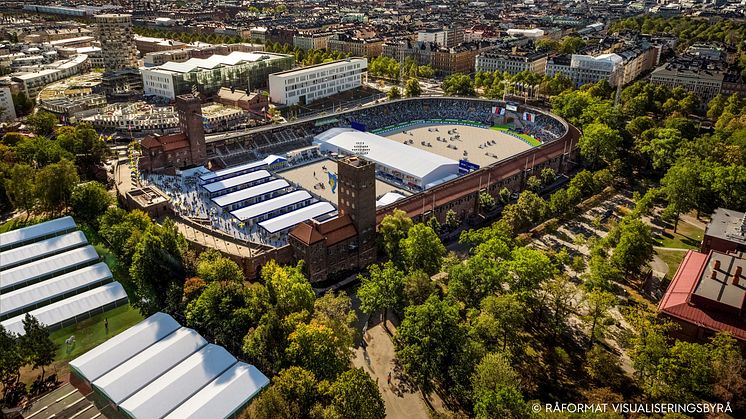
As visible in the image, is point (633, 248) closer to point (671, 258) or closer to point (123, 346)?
point (671, 258)

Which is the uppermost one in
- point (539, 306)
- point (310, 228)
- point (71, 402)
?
point (310, 228)

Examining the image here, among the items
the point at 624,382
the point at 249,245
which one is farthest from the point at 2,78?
the point at 624,382

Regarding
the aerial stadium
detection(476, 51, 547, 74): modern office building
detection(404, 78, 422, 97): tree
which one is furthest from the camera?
detection(476, 51, 547, 74): modern office building

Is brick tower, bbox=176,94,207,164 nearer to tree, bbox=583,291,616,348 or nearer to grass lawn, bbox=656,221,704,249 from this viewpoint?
tree, bbox=583,291,616,348

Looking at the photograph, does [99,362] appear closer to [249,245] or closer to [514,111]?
[249,245]

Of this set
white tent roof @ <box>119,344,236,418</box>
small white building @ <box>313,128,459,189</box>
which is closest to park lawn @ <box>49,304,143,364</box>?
white tent roof @ <box>119,344,236,418</box>

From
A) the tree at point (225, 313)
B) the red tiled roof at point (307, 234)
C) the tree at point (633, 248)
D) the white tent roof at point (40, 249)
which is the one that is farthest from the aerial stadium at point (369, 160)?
the tree at point (633, 248)

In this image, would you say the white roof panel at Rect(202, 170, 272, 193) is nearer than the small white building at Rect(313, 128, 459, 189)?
Yes
